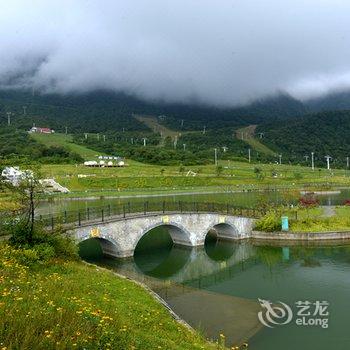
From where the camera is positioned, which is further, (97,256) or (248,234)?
(248,234)

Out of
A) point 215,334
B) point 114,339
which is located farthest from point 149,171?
point 114,339

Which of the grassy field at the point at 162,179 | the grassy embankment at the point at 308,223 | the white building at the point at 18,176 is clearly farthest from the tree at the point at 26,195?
the grassy field at the point at 162,179

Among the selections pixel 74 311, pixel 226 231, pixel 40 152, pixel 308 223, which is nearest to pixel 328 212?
pixel 308 223

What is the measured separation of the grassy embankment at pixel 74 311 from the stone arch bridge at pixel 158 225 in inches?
339

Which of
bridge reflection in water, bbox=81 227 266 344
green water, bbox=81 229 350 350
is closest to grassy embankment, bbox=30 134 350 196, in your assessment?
bridge reflection in water, bbox=81 227 266 344

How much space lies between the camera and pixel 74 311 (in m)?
11.7

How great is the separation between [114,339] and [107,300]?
5.89 meters

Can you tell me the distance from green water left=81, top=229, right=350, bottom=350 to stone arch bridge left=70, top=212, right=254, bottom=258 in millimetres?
1025

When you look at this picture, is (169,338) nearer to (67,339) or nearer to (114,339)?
(114,339)

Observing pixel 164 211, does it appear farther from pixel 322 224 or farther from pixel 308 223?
pixel 322 224

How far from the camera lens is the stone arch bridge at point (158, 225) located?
31812 mm

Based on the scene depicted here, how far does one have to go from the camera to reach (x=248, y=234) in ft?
140
